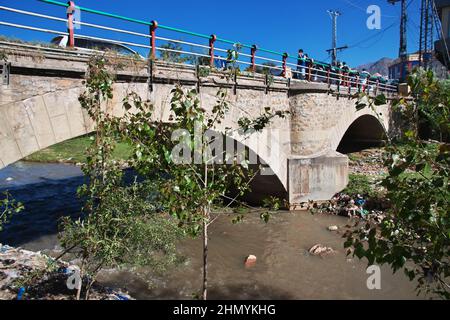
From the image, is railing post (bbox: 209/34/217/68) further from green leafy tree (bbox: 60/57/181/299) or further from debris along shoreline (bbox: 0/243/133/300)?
debris along shoreline (bbox: 0/243/133/300)

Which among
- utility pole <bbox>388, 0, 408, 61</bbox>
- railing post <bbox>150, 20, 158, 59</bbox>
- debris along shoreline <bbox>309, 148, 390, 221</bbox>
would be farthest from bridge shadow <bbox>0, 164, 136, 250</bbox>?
utility pole <bbox>388, 0, 408, 61</bbox>

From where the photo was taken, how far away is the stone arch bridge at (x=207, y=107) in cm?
510

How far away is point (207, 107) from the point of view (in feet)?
27.1

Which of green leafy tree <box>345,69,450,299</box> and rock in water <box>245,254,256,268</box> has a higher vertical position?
green leafy tree <box>345,69,450,299</box>

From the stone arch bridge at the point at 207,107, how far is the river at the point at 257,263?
167cm

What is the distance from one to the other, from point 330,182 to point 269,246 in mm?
4277

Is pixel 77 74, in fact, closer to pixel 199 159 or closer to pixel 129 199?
pixel 129 199

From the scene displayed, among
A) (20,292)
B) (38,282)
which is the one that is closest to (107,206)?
(20,292)

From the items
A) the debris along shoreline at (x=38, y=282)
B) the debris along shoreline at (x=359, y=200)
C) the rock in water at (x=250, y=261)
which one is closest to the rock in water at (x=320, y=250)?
the rock in water at (x=250, y=261)

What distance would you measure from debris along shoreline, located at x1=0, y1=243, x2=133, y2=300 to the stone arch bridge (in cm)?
175

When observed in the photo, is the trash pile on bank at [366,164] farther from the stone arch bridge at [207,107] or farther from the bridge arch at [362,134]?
the stone arch bridge at [207,107]

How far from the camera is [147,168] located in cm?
297

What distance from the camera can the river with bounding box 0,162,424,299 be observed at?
715 centimetres
